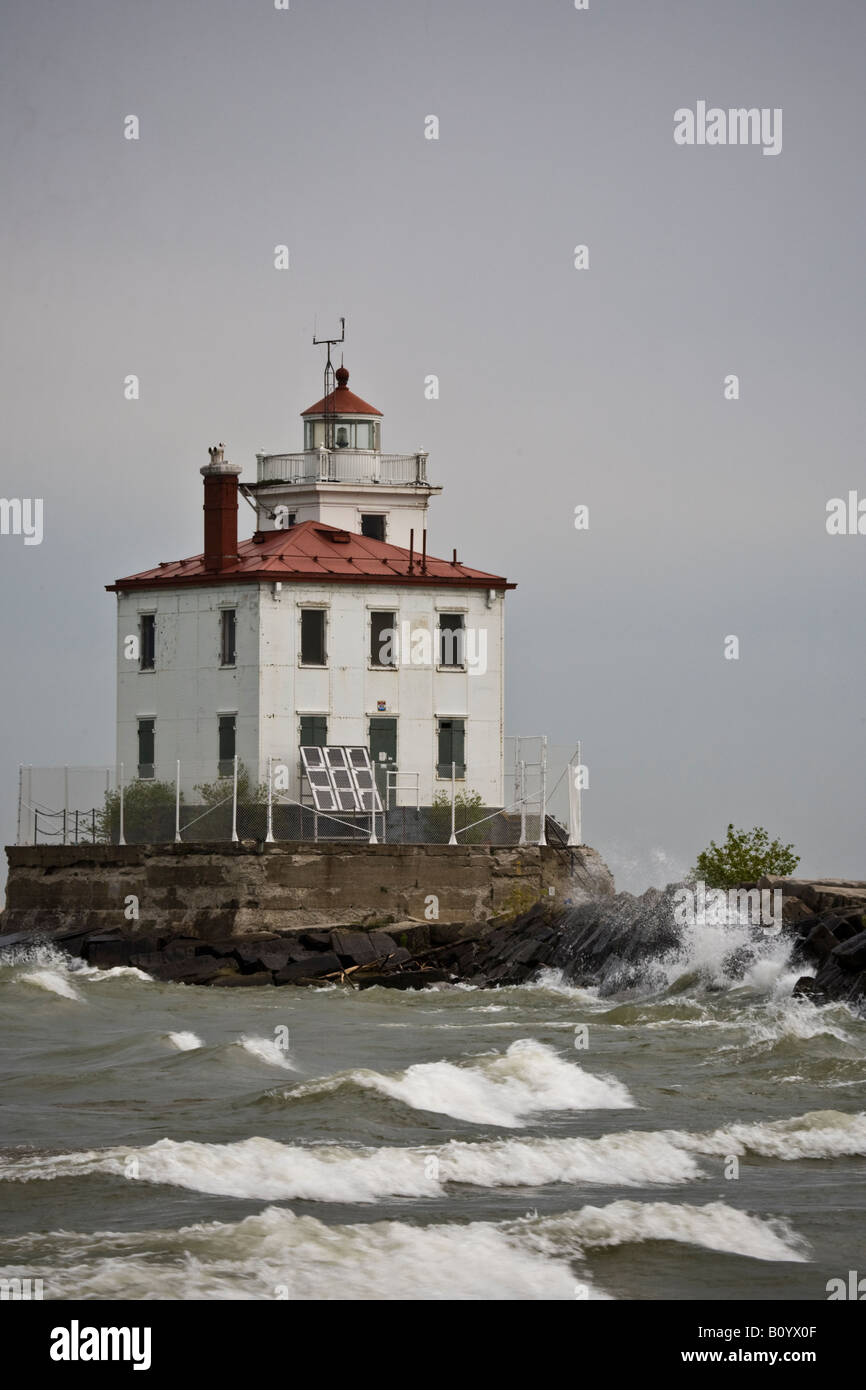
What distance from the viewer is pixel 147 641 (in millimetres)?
40688

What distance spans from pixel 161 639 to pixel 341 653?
12.8 feet

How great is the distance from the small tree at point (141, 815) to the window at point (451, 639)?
20.4 ft

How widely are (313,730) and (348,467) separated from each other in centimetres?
983

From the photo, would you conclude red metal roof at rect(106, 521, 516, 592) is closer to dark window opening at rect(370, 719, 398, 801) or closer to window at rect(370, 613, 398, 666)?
window at rect(370, 613, 398, 666)

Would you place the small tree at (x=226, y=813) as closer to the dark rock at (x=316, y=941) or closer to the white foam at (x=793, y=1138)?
the dark rock at (x=316, y=941)

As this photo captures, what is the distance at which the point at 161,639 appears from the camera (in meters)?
40.3

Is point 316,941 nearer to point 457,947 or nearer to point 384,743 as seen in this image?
point 457,947

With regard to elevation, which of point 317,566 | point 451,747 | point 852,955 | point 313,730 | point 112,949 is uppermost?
point 317,566

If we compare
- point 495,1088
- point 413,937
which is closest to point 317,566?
point 413,937

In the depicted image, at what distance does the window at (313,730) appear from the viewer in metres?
38.4

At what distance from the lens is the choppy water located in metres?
A: 10.7
